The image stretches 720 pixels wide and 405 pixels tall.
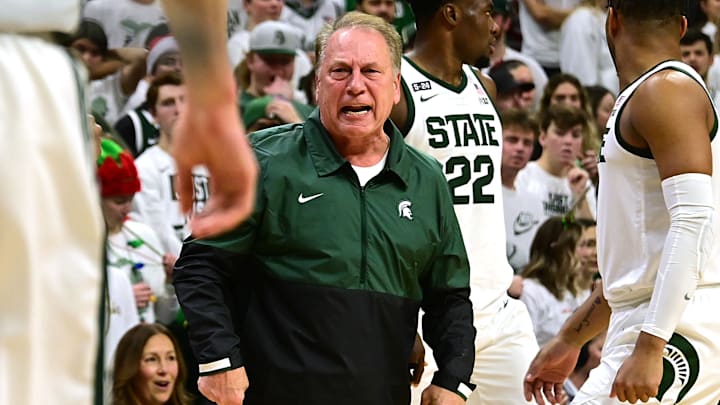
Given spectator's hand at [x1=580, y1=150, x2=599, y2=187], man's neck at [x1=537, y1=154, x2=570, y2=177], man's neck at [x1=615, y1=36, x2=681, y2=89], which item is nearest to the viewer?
man's neck at [x1=615, y1=36, x2=681, y2=89]

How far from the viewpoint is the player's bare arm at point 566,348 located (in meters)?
5.63

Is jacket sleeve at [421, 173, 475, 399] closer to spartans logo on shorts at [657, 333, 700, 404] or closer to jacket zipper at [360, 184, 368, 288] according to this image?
jacket zipper at [360, 184, 368, 288]

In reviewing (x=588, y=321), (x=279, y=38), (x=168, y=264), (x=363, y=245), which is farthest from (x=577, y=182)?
(x=363, y=245)

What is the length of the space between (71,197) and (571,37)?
1076 cm

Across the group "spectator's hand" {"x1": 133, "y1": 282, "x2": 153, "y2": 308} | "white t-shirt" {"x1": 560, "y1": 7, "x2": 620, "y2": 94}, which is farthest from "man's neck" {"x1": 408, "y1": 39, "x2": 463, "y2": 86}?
"white t-shirt" {"x1": 560, "y1": 7, "x2": 620, "y2": 94}

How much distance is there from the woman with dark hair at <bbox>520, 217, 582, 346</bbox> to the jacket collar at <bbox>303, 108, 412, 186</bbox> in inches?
147

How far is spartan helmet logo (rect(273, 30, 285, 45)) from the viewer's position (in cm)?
967

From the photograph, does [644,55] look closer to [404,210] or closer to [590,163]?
[404,210]

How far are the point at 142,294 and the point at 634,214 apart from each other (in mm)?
3408

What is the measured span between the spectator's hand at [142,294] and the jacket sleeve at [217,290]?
2.76 m

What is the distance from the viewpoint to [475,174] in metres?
6.11

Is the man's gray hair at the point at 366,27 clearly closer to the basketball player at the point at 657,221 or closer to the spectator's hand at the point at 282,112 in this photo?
the basketball player at the point at 657,221

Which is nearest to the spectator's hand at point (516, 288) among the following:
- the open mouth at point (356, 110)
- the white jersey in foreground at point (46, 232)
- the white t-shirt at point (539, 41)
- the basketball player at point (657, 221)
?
the basketball player at point (657, 221)

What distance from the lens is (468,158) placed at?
6.07 m
